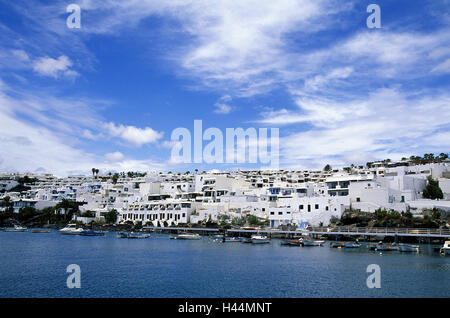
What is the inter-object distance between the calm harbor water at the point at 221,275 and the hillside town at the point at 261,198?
20.6 metres

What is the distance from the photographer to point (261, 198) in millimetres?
75188

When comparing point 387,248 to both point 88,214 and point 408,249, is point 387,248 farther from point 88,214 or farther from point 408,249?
point 88,214

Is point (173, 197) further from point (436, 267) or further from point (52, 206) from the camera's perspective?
point (436, 267)

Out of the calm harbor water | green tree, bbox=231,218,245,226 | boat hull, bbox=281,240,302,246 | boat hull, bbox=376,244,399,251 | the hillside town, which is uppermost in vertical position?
the hillside town

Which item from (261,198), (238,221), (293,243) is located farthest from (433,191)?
(238,221)

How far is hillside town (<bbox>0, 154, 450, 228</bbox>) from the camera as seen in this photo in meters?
59.5

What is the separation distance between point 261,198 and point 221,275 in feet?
157

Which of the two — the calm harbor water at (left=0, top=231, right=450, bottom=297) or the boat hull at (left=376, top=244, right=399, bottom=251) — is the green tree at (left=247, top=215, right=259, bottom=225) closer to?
the boat hull at (left=376, top=244, right=399, bottom=251)

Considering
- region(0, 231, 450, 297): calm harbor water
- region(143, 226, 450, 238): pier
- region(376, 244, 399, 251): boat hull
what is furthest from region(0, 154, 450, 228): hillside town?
region(0, 231, 450, 297): calm harbor water

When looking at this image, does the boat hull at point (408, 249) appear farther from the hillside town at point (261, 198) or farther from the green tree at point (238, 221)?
the green tree at point (238, 221)

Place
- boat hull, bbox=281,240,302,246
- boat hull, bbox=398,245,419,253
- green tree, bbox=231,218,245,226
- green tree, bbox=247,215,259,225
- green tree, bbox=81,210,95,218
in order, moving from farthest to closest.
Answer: green tree, bbox=81,210,95,218 < green tree, bbox=231,218,245,226 < green tree, bbox=247,215,259,225 < boat hull, bbox=281,240,302,246 < boat hull, bbox=398,245,419,253

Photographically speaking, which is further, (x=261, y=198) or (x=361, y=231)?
(x=261, y=198)

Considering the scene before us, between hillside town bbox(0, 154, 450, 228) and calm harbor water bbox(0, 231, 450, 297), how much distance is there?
67.5 feet

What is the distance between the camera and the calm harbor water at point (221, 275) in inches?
889
